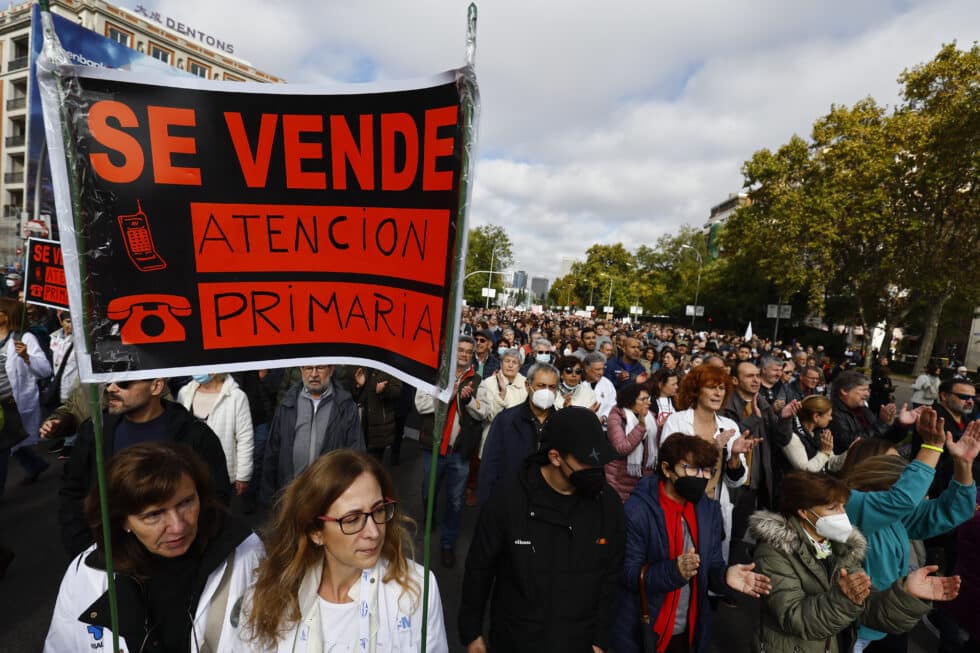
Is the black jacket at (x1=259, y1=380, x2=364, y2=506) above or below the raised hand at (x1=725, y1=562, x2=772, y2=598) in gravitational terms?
below

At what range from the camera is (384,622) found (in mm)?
1601

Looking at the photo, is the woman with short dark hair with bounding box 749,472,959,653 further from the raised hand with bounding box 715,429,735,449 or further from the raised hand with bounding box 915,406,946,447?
the raised hand with bounding box 715,429,735,449

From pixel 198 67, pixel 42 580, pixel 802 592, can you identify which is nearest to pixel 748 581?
pixel 802 592

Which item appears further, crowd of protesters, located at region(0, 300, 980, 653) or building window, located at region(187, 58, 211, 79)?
building window, located at region(187, 58, 211, 79)

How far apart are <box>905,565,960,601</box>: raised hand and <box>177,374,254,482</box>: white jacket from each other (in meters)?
4.03

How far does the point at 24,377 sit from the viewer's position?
476 centimetres

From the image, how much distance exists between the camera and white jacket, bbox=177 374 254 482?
3.80m

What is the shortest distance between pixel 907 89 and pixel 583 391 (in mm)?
25186

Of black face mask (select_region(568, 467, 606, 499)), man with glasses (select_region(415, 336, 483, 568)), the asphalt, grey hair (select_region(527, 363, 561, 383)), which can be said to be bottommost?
the asphalt

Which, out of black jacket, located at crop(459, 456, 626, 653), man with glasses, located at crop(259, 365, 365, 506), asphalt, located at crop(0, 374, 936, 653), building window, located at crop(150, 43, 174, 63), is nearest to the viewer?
black jacket, located at crop(459, 456, 626, 653)

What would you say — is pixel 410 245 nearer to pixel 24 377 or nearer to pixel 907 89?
pixel 24 377

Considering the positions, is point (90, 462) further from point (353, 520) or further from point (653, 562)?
point (653, 562)

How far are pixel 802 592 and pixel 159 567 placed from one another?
251 centimetres

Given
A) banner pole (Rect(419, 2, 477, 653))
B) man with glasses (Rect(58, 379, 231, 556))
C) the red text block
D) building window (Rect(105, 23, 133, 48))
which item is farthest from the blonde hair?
building window (Rect(105, 23, 133, 48))
